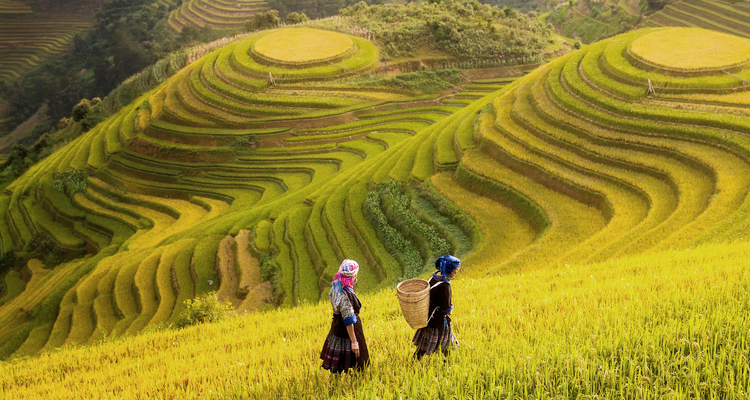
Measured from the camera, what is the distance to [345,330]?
17.6 ft

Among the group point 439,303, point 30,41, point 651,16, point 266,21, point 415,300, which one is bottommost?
point 30,41

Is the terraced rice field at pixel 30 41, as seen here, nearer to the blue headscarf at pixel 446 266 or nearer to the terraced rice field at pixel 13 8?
the terraced rice field at pixel 13 8

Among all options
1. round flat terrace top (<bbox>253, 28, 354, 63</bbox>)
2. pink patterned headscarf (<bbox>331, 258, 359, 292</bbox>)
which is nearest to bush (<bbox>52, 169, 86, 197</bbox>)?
round flat terrace top (<bbox>253, 28, 354, 63</bbox>)

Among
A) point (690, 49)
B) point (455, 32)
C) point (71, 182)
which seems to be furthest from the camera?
point (455, 32)

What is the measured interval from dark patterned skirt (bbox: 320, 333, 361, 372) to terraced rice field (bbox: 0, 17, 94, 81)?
372 feet

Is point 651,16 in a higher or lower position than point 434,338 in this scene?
higher

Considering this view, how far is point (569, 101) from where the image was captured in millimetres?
22531

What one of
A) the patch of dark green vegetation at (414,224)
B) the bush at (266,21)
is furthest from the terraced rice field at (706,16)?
the patch of dark green vegetation at (414,224)

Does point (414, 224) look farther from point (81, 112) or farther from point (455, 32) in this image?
point (81, 112)

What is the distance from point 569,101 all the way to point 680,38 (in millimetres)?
9672

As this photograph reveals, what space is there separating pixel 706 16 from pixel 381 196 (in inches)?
2294

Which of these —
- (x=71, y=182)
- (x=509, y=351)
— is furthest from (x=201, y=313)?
(x=71, y=182)

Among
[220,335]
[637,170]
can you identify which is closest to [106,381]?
[220,335]

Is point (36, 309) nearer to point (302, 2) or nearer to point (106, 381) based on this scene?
point (106, 381)
